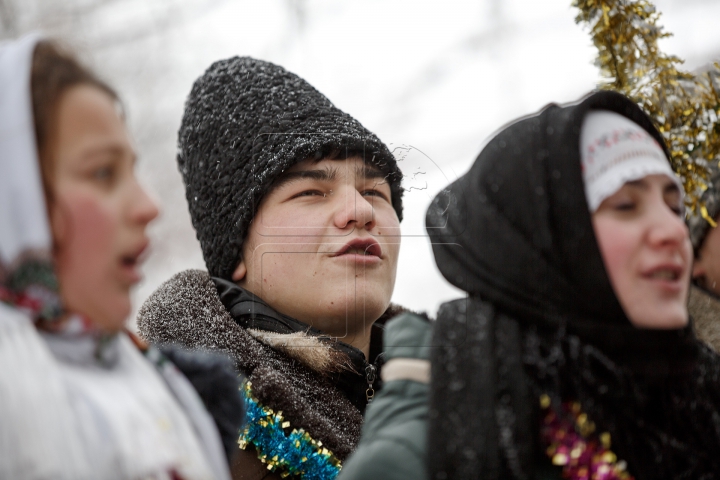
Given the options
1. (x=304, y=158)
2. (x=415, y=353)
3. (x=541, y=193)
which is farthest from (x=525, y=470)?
(x=304, y=158)

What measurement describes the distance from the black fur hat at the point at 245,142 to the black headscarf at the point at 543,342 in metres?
0.75

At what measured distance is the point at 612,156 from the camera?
1309 millimetres

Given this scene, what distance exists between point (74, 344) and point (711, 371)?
1.16 metres

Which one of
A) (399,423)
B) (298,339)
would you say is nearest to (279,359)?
(298,339)

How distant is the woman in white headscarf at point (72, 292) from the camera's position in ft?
2.96

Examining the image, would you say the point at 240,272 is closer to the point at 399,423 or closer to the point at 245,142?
the point at 245,142

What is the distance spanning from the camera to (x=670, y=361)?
1289 millimetres

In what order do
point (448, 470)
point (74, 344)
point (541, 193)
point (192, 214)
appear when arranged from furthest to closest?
1. point (192, 214)
2. point (541, 193)
3. point (448, 470)
4. point (74, 344)

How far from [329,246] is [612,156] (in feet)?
2.66

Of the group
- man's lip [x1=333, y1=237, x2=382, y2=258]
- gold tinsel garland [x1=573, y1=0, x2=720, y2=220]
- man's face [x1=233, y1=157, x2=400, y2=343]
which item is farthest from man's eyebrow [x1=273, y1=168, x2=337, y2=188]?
gold tinsel garland [x1=573, y1=0, x2=720, y2=220]

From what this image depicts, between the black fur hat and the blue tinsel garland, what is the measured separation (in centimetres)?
53

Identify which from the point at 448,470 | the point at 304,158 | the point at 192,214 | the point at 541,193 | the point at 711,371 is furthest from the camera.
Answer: the point at 192,214

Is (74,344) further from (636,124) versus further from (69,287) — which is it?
(636,124)

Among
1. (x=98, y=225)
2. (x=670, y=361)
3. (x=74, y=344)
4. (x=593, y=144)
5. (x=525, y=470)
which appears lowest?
(x=525, y=470)
